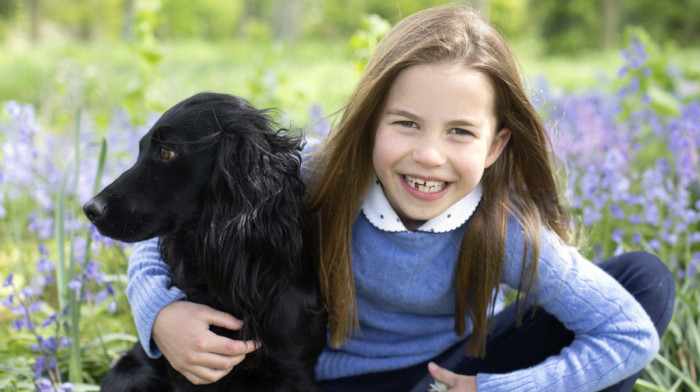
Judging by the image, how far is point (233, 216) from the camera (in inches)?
64.6

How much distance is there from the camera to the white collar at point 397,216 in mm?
1955

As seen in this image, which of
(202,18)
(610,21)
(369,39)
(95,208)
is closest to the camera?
(95,208)

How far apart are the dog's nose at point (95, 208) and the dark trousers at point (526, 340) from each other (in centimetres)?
108

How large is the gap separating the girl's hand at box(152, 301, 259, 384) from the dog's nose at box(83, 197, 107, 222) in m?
0.40

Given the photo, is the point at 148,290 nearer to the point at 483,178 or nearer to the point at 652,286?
the point at 483,178

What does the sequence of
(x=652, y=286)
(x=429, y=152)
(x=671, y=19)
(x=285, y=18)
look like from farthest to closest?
(x=671, y=19) < (x=285, y=18) < (x=652, y=286) < (x=429, y=152)

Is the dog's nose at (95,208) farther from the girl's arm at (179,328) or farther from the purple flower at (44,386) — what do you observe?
the purple flower at (44,386)

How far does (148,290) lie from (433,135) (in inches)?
40.7

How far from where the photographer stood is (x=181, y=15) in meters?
38.1

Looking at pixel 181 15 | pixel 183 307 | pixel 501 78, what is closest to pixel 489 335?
pixel 501 78

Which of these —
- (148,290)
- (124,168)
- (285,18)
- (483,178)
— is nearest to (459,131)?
(483,178)

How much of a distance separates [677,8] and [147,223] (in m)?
34.0

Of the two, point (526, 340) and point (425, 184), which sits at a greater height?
point (425, 184)

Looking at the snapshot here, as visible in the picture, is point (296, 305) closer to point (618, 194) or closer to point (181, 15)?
point (618, 194)
